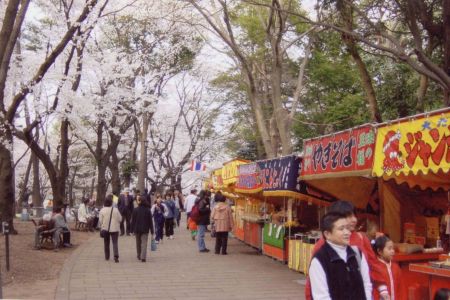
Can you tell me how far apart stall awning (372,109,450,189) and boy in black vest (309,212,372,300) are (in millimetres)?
2845

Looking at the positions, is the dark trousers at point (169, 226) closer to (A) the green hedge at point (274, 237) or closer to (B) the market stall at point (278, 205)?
(B) the market stall at point (278, 205)

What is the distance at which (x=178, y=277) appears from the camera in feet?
38.2

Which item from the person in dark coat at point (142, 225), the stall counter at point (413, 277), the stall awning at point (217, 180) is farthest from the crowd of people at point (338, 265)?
the stall awning at point (217, 180)

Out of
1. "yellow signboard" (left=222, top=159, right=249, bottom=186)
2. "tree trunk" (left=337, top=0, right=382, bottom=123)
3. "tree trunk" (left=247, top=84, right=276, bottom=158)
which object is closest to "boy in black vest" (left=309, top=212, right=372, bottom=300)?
"tree trunk" (left=337, top=0, right=382, bottom=123)

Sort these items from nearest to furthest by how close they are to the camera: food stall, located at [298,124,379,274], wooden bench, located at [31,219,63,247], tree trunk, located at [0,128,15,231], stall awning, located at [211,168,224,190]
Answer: food stall, located at [298,124,379,274] → wooden bench, located at [31,219,63,247] → tree trunk, located at [0,128,15,231] → stall awning, located at [211,168,224,190]

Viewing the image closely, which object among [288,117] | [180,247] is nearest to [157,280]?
[180,247]

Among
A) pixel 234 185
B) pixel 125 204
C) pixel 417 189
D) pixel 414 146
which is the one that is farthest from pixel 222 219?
pixel 414 146

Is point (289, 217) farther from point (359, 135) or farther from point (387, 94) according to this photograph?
point (387, 94)

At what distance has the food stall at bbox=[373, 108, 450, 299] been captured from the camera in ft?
22.5

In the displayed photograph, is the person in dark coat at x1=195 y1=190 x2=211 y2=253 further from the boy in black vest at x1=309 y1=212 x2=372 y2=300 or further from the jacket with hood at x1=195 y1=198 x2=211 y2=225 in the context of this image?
the boy in black vest at x1=309 y1=212 x2=372 y2=300

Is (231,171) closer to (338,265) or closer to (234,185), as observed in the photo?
(234,185)

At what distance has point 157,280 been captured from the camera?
11.2m

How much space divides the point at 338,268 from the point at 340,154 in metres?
5.53

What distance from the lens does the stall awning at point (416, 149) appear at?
6684mm
